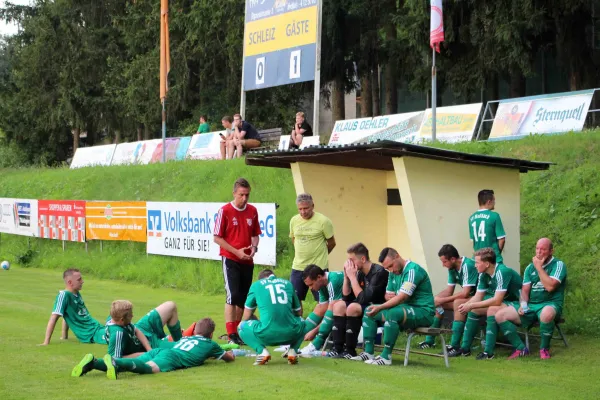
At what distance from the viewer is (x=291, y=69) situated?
25812 mm

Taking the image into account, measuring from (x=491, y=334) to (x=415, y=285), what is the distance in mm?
1312

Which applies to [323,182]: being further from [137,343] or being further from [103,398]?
[103,398]

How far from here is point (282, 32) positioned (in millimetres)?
25969

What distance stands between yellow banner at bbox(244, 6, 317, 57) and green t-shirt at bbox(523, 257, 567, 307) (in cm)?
1485

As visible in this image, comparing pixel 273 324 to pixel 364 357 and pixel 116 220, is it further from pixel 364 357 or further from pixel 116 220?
pixel 116 220

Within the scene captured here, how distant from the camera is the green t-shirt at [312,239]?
40.7 feet

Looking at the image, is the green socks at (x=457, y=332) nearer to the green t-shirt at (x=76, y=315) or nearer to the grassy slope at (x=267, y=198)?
the grassy slope at (x=267, y=198)

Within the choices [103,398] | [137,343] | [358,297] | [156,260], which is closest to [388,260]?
[358,297]

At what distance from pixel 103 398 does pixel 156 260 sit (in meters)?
14.0

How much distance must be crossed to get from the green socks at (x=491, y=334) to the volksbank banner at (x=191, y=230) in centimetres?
724

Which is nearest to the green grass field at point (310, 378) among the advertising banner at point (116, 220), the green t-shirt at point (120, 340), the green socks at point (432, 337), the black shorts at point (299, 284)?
the green t-shirt at point (120, 340)

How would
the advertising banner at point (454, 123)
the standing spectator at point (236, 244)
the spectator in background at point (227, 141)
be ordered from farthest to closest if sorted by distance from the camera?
the spectator in background at point (227, 141)
the advertising banner at point (454, 123)
the standing spectator at point (236, 244)

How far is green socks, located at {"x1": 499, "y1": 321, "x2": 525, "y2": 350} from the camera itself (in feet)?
35.7

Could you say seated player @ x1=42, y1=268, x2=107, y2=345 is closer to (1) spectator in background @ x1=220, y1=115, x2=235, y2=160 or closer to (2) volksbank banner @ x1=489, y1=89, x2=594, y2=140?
(2) volksbank banner @ x1=489, y1=89, x2=594, y2=140
